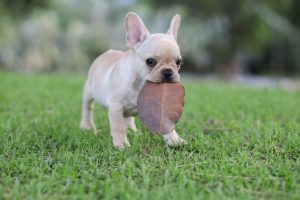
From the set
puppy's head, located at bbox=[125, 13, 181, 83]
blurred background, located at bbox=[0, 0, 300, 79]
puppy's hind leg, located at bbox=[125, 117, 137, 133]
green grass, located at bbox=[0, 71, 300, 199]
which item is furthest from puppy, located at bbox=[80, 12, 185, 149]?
blurred background, located at bbox=[0, 0, 300, 79]

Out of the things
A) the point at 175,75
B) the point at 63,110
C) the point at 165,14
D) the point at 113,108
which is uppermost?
the point at 165,14

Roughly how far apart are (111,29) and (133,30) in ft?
46.9

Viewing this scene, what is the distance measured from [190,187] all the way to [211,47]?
1469cm

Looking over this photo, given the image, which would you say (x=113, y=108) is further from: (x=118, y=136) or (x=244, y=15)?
(x=244, y=15)

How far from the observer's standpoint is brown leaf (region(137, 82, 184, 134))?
3205 mm

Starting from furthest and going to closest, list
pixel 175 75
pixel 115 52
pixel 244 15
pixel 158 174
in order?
pixel 244 15, pixel 115 52, pixel 175 75, pixel 158 174

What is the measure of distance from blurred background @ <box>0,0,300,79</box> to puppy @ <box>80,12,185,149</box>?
39.8 ft

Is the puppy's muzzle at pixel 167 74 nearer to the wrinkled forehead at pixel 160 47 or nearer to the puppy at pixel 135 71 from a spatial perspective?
the puppy at pixel 135 71

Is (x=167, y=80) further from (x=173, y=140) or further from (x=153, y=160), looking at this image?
(x=153, y=160)

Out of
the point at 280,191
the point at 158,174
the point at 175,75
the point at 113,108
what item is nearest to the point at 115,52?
the point at 113,108

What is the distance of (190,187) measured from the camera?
2430mm

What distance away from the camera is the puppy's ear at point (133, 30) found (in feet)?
11.8

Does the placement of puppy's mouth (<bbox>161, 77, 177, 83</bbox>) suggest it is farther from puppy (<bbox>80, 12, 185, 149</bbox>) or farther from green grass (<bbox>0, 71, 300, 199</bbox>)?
green grass (<bbox>0, 71, 300, 199</bbox>)

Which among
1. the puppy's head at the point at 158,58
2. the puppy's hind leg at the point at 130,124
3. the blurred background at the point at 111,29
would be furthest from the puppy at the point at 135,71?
the blurred background at the point at 111,29
